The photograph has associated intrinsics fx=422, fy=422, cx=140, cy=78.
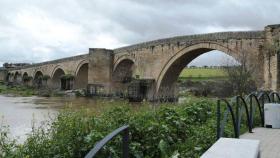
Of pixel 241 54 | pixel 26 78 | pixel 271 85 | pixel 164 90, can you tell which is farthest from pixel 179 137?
pixel 26 78

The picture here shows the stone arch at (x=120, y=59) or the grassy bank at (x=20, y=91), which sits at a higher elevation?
the stone arch at (x=120, y=59)

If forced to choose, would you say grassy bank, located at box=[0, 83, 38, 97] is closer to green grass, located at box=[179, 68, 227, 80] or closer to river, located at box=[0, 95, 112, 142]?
green grass, located at box=[179, 68, 227, 80]

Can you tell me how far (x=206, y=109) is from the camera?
10.4m

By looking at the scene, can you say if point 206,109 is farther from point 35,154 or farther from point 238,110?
point 35,154

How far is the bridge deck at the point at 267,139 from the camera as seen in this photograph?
6848 millimetres

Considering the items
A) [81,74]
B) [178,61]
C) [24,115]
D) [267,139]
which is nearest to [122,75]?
[81,74]

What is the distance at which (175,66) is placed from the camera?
122ft

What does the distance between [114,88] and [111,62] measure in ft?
9.93

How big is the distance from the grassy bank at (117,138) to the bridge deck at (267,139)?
2.87 ft

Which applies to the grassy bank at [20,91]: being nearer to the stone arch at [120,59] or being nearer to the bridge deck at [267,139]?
the stone arch at [120,59]

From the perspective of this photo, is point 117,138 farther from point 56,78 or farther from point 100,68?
point 56,78

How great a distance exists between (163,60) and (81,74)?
22732mm

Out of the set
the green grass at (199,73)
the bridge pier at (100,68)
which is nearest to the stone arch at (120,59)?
the bridge pier at (100,68)

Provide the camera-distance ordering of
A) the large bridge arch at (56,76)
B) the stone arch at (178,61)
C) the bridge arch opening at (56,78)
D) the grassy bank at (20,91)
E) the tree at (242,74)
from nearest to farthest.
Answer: the tree at (242,74) < the stone arch at (178,61) < the grassy bank at (20,91) < the large bridge arch at (56,76) < the bridge arch opening at (56,78)
